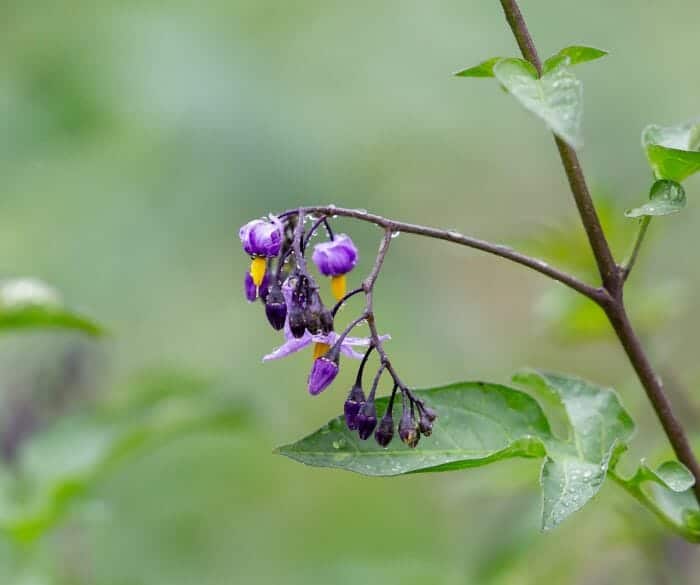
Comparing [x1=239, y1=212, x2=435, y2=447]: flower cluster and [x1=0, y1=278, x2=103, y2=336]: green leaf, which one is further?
[x1=0, y1=278, x2=103, y2=336]: green leaf

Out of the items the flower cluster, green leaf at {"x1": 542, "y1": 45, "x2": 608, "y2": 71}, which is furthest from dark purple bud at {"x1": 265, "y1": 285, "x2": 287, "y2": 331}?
green leaf at {"x1": 542, "y1": 45, "x2": 608, "y2": 71}

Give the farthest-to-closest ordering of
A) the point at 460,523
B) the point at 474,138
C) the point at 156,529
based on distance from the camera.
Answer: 1. the point at 474,138
2. the point at 460,523
3. the point at 156,529

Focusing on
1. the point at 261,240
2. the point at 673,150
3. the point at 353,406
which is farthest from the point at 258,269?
the point at 673,150

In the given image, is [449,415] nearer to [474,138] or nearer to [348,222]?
[348,222]

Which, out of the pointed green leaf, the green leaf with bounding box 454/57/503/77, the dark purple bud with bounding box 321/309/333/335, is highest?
the green leaf with bounding box 454/57/503/77

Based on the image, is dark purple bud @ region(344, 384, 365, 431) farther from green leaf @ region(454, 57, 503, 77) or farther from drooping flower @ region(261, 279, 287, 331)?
green leaf @ region(454, 57, 503, 77)

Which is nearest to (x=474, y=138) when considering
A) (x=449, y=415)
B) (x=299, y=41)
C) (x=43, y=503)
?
(x=299, y=41)

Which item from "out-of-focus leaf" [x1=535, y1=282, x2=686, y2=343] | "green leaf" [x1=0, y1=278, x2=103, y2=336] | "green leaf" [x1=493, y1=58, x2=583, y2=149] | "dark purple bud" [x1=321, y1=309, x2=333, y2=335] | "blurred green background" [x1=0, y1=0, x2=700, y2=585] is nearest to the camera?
"green leaf" [x1=493, y1=58, x2=583, y2=149]
